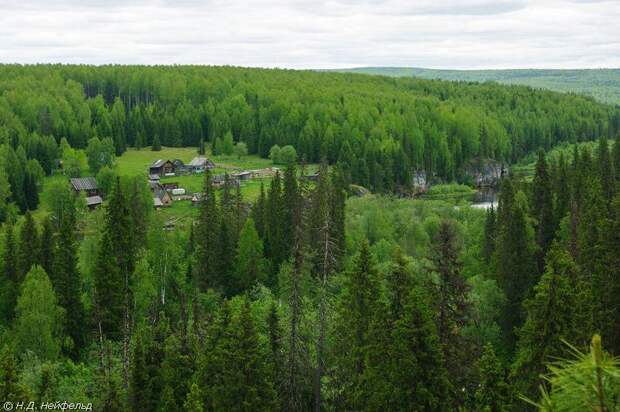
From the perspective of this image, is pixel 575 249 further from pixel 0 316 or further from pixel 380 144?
pixel 380 144

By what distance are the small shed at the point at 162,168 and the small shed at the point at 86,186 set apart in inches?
559

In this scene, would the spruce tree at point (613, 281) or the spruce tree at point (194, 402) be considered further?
the spruce tree at point (613, 281)

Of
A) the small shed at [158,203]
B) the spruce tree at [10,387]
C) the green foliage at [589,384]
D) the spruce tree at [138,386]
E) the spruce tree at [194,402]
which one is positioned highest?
the green foliage at [589,384]

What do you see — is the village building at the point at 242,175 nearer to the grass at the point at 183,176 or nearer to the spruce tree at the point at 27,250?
the grass at the point at 183,176

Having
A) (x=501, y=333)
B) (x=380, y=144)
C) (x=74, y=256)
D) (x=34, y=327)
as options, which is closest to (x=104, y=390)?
(x=34, y=327)

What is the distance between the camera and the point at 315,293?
165ft

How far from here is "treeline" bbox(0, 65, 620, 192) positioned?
442 ft

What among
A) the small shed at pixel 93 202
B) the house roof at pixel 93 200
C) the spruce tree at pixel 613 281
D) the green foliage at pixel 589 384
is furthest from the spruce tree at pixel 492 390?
the house roof at pixel 93 200

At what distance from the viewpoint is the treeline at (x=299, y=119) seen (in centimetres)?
13475

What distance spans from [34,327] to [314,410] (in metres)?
20.5

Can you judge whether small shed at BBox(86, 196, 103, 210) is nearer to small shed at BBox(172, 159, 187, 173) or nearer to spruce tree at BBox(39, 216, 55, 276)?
small shed at BBox(172, 159, 187, 173)

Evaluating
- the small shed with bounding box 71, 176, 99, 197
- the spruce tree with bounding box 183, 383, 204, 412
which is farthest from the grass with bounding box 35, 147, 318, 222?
the spruce tree with bounding box 183, 383, 204, 412

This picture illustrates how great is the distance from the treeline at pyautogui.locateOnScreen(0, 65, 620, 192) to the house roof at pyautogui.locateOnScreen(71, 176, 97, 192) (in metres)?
25.0

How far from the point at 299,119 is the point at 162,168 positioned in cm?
4225
